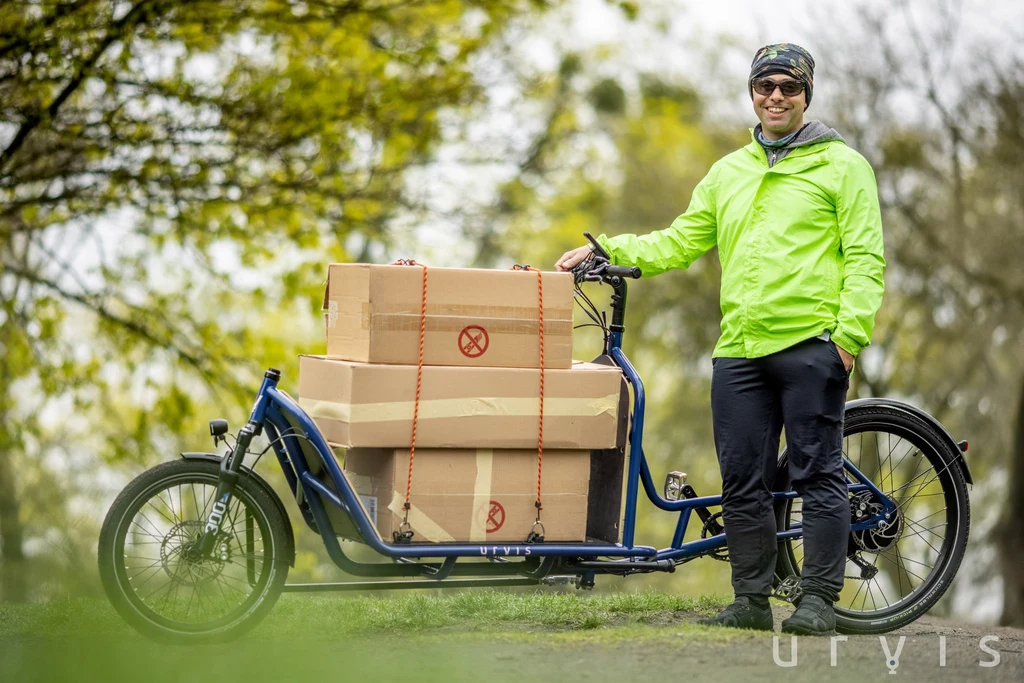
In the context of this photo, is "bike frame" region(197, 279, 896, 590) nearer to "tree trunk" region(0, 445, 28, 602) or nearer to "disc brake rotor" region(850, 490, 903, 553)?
"disc brake rotor" region(850, 490, 903, 553)

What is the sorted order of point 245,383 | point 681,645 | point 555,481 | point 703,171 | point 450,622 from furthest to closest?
point 703,171 < point 245,383 < point 450,622 < point 555,481 < point 681,645

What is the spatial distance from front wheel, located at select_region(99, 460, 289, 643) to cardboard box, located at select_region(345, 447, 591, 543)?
1.41ft

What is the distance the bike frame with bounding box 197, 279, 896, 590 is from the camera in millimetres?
4484

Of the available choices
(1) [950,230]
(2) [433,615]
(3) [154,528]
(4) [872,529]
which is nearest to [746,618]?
(4) [872,529]

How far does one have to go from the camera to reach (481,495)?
15.0 ft

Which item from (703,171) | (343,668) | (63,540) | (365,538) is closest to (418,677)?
(343,668)

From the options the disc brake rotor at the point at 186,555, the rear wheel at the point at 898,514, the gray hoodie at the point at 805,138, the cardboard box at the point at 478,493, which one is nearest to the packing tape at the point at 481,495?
the cardboard box at the point at 478,493

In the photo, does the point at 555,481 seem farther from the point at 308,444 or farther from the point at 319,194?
the point at 319,194

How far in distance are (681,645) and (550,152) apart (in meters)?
9.89

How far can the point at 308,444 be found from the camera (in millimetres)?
4645

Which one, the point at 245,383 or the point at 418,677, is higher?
the point at 245,383

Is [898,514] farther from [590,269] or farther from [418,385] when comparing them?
[418,385]

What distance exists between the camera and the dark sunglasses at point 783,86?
4.68m

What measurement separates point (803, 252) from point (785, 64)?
2.34 feet
